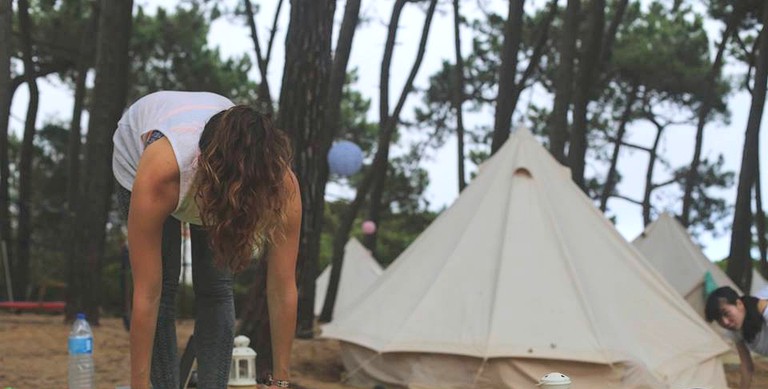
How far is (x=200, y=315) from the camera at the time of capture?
2891mm

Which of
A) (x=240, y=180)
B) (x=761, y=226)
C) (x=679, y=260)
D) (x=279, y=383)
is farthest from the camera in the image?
(x=761, y=226)

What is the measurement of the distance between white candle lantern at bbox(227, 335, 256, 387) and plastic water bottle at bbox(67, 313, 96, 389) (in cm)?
74

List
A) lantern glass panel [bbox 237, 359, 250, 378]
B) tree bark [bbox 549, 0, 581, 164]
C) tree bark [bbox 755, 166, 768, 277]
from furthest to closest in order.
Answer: tree bark [bbox 755, 166, 768, 277]
tree bark [bbox 549, 0, 581, 164]
lantern glass panel [bbox 237, 359, 250, 378]

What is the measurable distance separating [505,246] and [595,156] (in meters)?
16.1

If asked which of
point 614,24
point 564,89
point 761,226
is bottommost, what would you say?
point 761,226

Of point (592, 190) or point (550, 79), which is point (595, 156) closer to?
point (592, 190)

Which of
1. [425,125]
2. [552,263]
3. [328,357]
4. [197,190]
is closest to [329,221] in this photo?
[425,125]

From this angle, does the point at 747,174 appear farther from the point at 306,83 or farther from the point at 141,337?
the point at 141,337

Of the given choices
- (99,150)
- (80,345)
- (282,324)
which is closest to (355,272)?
(99,150)

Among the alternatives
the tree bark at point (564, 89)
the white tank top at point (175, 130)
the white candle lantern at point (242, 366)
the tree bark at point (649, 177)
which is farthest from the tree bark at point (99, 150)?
the tree bark at point (649, 177)

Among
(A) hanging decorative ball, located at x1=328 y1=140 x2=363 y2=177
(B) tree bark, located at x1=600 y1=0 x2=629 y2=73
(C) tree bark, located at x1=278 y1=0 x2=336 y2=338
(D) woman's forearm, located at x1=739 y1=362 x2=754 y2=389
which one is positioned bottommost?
(D) woman's forearm, located at x1=739 y1=362 x2=754 y2=389

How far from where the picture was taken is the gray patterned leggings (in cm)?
281

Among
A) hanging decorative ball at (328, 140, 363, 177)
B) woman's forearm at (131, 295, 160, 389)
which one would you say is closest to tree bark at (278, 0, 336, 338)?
woman's forearm at (131, 295, 160, 389)

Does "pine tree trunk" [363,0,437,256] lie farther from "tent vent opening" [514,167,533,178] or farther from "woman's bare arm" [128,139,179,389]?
"woman's bare arm" [128,139,179,389]
